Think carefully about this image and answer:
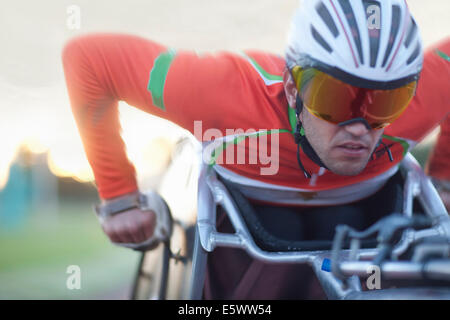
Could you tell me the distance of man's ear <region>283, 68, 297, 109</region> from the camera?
1408 millimetres

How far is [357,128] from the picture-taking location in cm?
125

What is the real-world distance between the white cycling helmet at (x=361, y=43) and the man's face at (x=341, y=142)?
6.0 inches

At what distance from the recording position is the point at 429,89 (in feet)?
5.44

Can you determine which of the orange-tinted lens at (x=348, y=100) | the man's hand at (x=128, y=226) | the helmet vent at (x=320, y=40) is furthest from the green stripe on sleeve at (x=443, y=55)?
the man's hand at (x=128, y=226)

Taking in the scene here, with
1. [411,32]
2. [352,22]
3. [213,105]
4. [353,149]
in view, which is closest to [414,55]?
[411,32]

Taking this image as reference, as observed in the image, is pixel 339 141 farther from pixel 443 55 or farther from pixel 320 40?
pixel 443 55

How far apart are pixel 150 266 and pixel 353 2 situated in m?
1.52

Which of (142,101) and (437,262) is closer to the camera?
(437,262)

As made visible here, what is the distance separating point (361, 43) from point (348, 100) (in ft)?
0.60

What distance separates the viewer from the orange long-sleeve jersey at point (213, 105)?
4.97 ft

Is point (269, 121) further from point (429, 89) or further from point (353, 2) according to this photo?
point (429, 89)

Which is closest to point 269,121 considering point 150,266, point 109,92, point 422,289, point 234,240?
point 234,240

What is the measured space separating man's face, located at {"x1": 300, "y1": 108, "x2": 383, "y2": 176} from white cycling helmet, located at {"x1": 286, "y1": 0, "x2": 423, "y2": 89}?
0.15 meters

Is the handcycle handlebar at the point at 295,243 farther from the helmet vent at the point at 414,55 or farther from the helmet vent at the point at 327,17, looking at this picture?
the helmet vent at the point at 327,17
